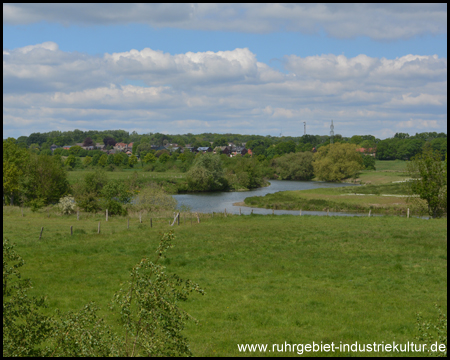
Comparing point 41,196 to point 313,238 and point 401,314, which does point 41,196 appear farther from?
point 401,314

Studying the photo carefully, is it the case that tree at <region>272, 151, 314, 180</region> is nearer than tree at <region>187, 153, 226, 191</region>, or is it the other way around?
tree at <region>187, 153, 226, 191</region>

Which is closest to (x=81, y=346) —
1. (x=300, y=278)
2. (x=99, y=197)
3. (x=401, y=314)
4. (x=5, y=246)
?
(x=5, y=246)

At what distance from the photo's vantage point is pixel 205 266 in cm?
2236

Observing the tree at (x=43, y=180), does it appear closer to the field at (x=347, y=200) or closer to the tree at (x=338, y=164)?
the field at (x=347, y=200)

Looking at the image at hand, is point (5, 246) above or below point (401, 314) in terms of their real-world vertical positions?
above

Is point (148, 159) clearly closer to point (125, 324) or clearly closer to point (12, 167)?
point (12, 167)

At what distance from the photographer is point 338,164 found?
113m

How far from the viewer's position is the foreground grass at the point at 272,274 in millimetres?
13539

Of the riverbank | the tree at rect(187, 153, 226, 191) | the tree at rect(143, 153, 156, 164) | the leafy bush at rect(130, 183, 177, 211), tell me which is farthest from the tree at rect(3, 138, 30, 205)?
the tree at rect(143, 153, 156, 164)

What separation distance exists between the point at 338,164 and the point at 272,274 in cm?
9700

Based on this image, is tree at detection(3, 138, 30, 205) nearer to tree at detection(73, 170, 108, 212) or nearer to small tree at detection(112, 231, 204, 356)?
tree at detection(73, 170, 108, 212)

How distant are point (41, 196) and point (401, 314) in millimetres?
59373

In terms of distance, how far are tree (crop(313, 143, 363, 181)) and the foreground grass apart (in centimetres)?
7819

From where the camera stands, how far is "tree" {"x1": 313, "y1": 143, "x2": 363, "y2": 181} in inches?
4427
